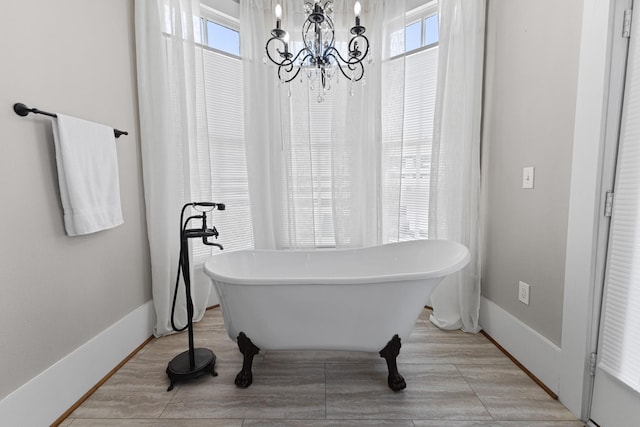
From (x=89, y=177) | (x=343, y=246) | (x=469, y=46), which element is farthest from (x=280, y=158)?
(x=469, y=46)

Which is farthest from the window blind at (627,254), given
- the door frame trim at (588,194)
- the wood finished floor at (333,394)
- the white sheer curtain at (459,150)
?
the white sheer curtain at (459,150)

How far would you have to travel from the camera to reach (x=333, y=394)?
1.51m

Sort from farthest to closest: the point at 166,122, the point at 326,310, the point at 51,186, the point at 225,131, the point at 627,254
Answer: the point at 225,131
the point at 166,122
the point at 326,310
the point at 51,186
the point at 627,254

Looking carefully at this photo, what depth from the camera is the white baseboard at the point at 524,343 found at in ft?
4.95

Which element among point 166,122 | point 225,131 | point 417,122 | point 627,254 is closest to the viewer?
point 627,254

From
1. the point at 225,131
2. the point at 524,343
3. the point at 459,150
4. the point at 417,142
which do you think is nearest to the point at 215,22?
the point at 225,131

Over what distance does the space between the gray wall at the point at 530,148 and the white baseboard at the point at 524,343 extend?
4cm

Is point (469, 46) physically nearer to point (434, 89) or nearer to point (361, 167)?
point (434, 89)

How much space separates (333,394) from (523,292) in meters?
1.27

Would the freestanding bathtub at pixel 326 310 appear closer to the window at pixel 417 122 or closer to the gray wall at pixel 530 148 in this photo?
the gray wall at pixel 530 148

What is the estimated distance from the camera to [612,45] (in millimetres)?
1187

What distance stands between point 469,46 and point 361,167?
3.57 ft

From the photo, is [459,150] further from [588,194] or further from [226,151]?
[226,151]

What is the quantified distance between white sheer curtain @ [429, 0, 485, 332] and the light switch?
33 centimetres
